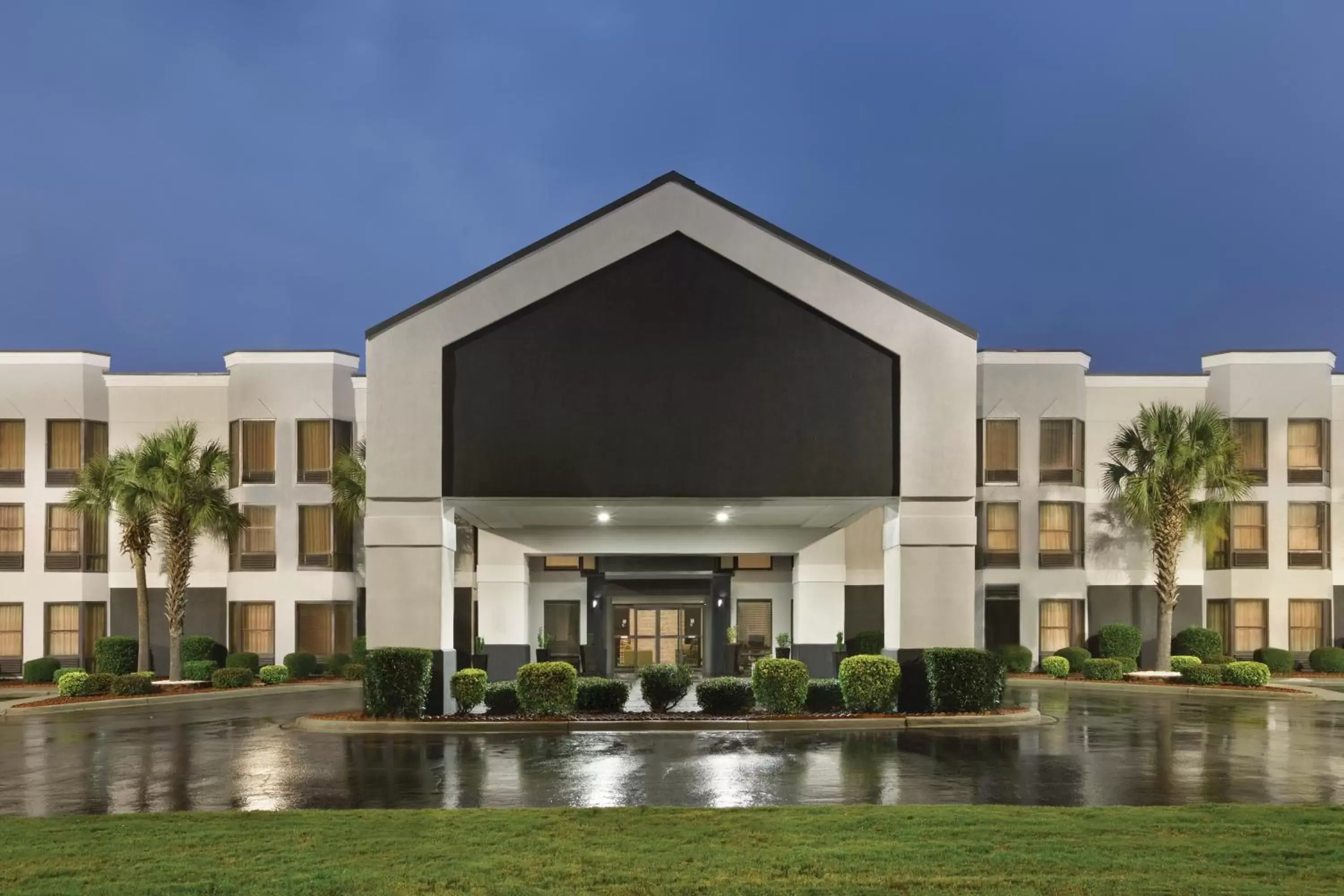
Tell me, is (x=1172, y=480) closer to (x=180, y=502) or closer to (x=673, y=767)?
(x=673, y=767)

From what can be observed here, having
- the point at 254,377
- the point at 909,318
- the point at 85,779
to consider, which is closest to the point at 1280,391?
the point at 909,318

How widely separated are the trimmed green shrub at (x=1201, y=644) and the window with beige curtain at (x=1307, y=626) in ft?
11.8

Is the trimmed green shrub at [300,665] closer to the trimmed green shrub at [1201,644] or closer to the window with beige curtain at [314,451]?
the window with beige curtain at [314,451]

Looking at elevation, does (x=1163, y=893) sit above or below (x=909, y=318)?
below

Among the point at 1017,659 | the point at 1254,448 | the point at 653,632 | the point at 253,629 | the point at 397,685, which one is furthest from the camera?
the point at 1254,448

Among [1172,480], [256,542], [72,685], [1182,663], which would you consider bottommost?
[1182,663]

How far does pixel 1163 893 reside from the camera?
923cm

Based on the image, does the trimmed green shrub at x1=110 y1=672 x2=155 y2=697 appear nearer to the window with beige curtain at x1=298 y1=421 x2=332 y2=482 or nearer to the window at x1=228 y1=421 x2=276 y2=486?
the window at x1=228 y1=421 x2=276 y2=486

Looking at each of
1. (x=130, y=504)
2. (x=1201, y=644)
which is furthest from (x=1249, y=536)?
(x=130, y=504)

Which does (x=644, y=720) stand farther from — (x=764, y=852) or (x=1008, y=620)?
(x=1008, y=620)

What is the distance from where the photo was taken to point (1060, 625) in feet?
136

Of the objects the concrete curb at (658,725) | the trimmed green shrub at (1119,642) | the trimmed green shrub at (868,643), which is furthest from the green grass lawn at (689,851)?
the trimmed green shrub at (1119,642)

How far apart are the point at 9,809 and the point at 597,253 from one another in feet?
46.1

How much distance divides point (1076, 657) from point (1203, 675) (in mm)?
5296
